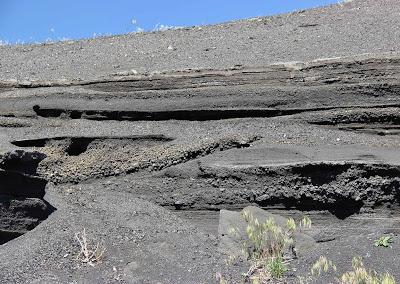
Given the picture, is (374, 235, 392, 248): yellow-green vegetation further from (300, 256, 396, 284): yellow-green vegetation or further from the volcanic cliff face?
(300, 256, 396, 284): yellow-green vegetation

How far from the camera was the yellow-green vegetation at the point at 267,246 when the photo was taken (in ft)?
14.6

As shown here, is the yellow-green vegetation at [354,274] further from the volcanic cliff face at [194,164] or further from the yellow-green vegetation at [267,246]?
the yellow-green vegetation at [267,246]

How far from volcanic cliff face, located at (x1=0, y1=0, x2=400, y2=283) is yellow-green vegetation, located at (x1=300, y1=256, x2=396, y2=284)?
0.09 metres

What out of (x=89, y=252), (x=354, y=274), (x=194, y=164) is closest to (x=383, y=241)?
(x=354, y=274)

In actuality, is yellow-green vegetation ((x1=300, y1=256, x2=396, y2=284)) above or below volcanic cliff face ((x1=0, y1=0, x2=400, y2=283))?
below

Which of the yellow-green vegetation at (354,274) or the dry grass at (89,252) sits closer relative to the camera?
the yellow-green vegetation at (354,274)

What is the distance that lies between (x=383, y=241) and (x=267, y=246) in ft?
3.04

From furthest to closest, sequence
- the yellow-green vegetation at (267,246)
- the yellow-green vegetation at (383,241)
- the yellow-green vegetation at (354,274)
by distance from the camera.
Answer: the yellow-green vegetation at (383,241), the yellow-green vegetation at (267,246), the yellow-green vegetation at (354,274)

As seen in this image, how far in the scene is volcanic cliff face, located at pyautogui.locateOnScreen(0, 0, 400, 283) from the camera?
4777 mm

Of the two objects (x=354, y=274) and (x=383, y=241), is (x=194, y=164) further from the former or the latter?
(x=354, y=274)

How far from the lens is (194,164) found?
567 cm

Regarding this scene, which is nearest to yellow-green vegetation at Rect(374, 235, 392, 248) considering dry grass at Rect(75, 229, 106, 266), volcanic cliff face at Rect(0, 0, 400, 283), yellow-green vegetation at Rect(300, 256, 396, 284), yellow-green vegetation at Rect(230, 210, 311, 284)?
volcanic cliff face at Rect(0, 0, 400, 283)

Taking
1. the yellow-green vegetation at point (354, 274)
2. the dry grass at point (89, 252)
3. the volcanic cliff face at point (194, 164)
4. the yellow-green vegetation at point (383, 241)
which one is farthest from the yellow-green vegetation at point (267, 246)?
the dry grass at point (89, 252)

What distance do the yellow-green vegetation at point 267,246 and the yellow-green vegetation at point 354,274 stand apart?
0.23m
